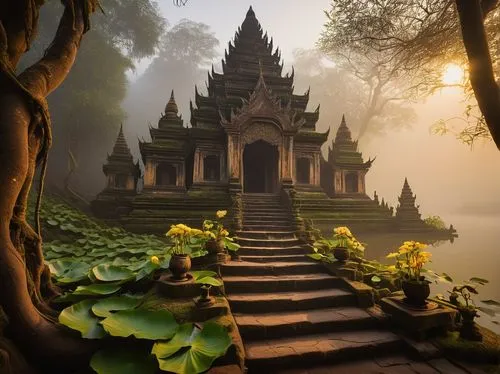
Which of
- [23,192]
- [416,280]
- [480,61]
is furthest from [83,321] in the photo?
[480,61]

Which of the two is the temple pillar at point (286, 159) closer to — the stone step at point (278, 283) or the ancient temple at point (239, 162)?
the ancient temple at point (239, 162)

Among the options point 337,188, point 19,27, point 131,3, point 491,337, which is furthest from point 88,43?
point 491,337

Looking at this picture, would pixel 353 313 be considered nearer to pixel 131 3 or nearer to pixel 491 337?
pixel 491 337

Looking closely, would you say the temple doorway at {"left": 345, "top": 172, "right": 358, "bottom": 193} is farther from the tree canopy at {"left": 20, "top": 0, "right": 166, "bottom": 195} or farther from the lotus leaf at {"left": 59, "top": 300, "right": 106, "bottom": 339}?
the tree canopy at {"left": 20, "top": 0, "right": 166, "bottom": 195}

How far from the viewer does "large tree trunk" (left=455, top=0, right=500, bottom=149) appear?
3.12m

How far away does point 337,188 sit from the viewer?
55.1 ft

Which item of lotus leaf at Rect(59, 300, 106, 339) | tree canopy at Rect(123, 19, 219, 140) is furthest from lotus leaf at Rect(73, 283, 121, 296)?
tree canopy at Rect(123, 19, 219, 140)

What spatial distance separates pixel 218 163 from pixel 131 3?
26951 millimetres

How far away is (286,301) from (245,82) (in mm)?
14739

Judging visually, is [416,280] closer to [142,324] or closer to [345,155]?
[142,324]

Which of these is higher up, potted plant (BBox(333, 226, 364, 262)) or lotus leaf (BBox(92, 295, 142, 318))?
potted plant (BBox(333, 226, 364, 262))

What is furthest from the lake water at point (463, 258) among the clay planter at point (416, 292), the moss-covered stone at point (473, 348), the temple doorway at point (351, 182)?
the temple doorway at point (351, 182)

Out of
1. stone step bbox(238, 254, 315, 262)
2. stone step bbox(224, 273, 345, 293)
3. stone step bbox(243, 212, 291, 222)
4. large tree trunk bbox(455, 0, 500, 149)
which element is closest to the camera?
large tree trunk bbox(455, 0, 500, 149)

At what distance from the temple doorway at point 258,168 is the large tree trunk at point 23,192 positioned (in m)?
13.4
